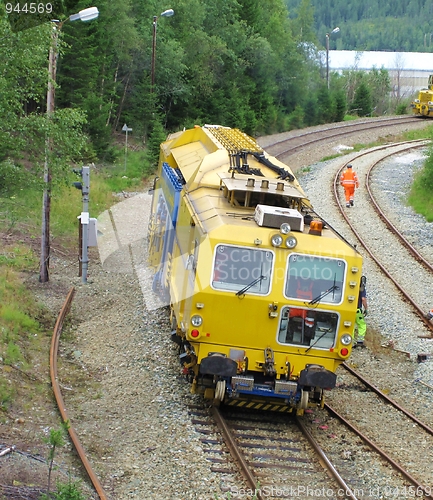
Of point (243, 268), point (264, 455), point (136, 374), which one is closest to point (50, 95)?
point (136, 374)

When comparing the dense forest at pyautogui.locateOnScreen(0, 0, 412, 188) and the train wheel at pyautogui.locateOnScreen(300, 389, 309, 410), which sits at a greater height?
the dense forest at pyautogui.locateOnScreen(0, 0, 412, 188)

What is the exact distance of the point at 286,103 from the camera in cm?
5172

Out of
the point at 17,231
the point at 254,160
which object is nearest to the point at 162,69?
the point at 17,231

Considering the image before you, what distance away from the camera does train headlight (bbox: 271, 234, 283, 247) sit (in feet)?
31.9

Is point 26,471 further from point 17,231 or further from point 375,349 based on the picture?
point 17,231

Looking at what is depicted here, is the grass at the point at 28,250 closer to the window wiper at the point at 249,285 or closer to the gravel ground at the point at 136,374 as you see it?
the gravel ground at the point at 136,374

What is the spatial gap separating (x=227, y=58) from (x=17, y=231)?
91.4 ft

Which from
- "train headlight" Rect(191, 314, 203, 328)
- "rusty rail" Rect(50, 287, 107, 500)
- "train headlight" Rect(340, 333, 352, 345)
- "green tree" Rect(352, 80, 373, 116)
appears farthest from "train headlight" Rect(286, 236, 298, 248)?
"green tree" Rect(352, 80, 373, 116)

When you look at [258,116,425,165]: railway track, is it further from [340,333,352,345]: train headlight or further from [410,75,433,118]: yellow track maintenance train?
[340,333,352,345]: train headlight

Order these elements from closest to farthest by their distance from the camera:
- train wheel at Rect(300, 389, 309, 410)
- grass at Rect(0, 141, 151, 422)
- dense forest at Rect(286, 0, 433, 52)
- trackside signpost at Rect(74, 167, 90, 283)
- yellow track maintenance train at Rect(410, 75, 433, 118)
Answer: train wheel at Rect(300, 389, 309, 410) < grass at Rect(0, 141, 151, 422) < trackside signpost at Rect(74, 167, 90, 283) < yellow track maintenance train at Rect(410, 75, 433, 118) < dense forest at Rect(286, 0, 433, 52)

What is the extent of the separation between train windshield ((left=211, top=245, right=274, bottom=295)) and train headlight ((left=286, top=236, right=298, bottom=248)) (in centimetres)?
26

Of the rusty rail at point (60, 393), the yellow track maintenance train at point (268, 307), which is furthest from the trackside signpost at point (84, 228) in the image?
the yellow track maintenance train at point (268, 307)

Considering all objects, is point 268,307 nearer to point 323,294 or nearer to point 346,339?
point 323,294

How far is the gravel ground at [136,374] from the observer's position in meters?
8.59
